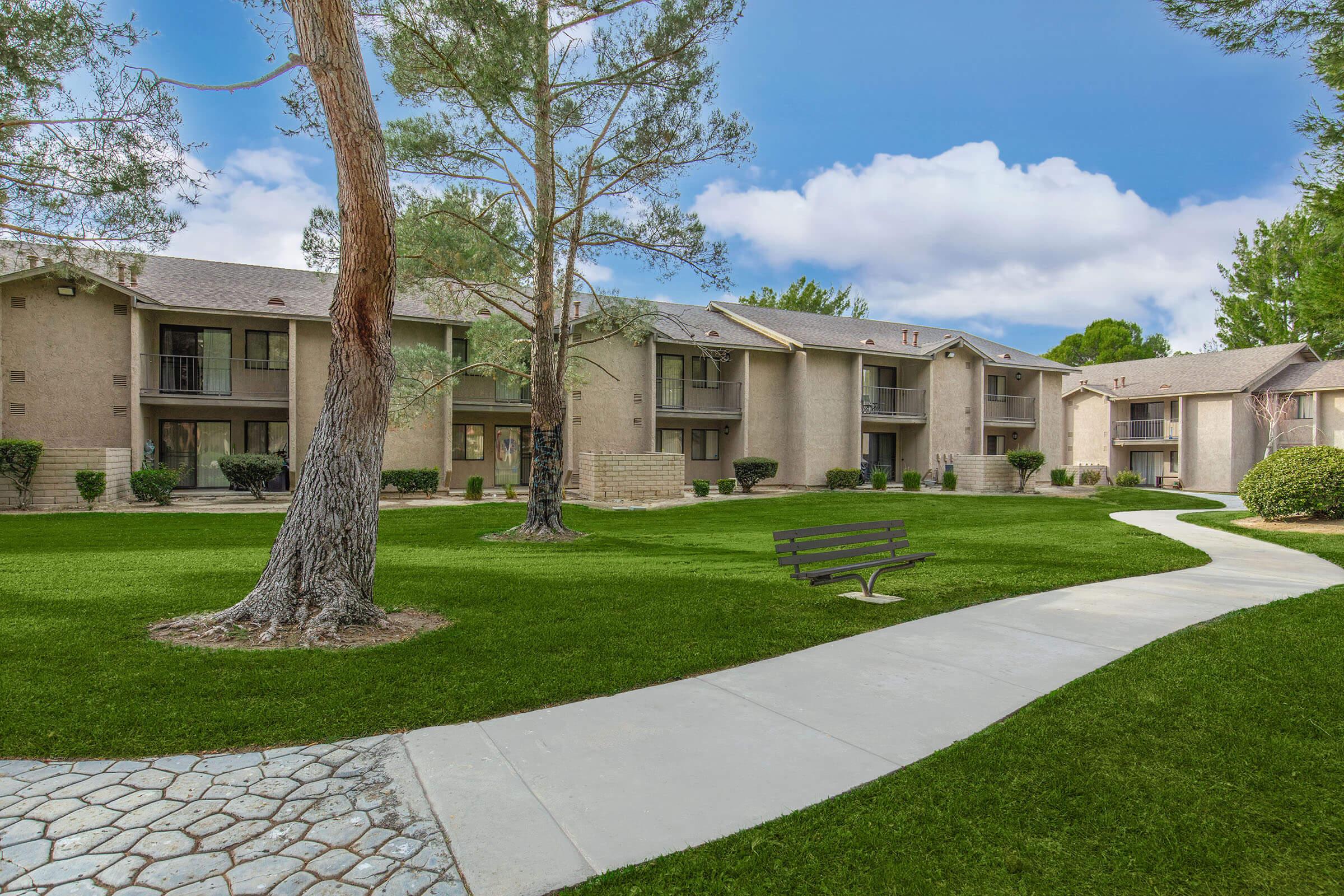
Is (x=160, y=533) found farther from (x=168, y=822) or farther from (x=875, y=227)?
(x=875, y=227)

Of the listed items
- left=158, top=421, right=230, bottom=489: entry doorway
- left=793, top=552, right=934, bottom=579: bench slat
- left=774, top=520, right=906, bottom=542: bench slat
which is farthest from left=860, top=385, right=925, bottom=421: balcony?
left=158, top=421, right=230, bottom=489: entry doorway

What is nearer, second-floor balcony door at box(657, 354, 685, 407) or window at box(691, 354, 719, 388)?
second-floor balcony door at box(657, 354, 685, 407)

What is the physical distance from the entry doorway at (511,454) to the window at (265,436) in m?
6.72

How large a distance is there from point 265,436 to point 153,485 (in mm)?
5429

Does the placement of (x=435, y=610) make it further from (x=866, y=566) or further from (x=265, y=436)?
(x=265, y=436)

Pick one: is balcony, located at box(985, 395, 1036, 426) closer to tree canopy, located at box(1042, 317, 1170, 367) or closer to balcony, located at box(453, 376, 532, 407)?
balcony, located at box(453, 376, 532, 407)

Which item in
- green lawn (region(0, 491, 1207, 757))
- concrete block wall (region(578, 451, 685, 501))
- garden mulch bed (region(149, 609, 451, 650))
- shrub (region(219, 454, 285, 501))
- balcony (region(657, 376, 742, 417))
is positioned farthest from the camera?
balcony (region(657, 376, 742, 417))

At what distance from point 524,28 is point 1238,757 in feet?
33.7

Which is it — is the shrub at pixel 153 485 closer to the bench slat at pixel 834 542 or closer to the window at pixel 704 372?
the bench slat at pixel 834 542

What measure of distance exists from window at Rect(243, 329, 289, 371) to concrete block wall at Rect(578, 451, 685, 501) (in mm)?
9978

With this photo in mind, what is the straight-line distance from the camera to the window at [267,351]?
→ 22500mm

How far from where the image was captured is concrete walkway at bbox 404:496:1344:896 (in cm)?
300

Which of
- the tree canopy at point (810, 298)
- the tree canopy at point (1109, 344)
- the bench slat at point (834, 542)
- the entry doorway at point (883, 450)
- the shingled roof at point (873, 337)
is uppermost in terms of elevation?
the tree canopy at point (810, 298)

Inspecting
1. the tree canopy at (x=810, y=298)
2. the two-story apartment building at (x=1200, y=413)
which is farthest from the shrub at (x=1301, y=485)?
the tree canopy at (x=810, y=298)
